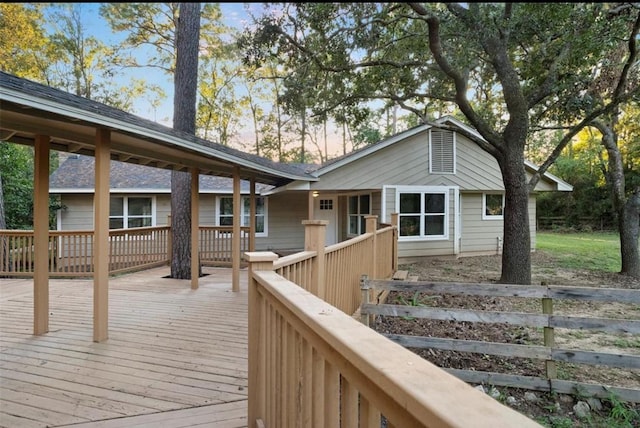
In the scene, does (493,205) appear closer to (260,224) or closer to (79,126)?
(260,224)

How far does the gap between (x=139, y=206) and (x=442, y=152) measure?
989cm

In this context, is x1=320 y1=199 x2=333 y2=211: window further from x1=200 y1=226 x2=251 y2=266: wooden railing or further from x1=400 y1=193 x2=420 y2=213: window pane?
x1=200 y1=226 x2=251 y2=266: wooden railing

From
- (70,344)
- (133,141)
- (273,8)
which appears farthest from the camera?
(273,8)

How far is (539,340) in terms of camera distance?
15.3 ft

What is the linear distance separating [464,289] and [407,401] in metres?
3.65

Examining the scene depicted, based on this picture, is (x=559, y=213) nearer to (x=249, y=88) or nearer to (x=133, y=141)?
(x=249, y=88)

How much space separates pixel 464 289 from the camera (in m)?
3.96

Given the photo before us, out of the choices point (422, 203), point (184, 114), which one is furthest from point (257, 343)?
point (422, 203)

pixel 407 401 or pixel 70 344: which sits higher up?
pixel 407 401

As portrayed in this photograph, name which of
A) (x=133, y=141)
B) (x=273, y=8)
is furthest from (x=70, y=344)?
(x=273, y=8)

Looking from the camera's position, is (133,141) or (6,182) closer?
(133,141)

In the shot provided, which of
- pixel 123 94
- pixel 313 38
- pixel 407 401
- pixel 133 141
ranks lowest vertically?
pixel 407 401

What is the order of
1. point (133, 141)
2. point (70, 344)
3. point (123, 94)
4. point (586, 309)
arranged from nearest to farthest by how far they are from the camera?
point (70, 344), point (133, 141), point (586, 309), point (123, 94)

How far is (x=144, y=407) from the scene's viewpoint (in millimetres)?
2562
